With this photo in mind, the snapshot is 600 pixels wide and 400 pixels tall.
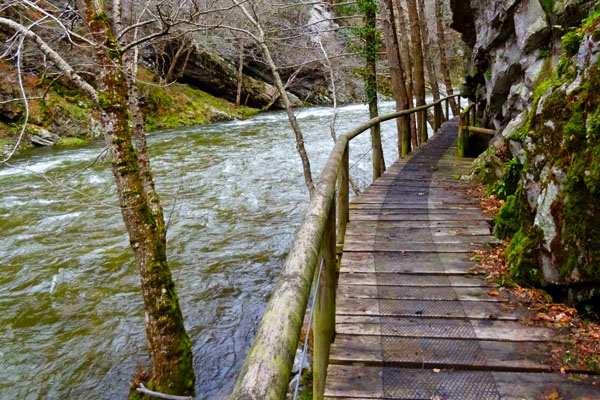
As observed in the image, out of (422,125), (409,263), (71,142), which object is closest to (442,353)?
(409,263)

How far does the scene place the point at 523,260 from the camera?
3.19 metres

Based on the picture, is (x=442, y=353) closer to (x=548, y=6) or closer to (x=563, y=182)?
(x=563, y=182)

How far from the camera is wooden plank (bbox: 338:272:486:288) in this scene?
3363 millimetres

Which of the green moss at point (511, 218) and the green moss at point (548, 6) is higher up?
the green moss at point (548, 6)

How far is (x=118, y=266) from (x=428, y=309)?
5.99 metres

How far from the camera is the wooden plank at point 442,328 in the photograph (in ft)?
8.61

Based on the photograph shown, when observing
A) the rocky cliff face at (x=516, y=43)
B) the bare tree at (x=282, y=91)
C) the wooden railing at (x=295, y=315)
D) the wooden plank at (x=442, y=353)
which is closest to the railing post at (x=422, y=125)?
the rocky cliff face at (x=516, y=43)

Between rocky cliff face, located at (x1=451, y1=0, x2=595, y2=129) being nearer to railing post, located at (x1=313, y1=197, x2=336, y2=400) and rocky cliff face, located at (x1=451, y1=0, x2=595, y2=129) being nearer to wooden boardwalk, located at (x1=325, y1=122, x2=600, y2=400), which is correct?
wooden boardwalk, located at (x1=325, y1=122, x2=600, y2=400)

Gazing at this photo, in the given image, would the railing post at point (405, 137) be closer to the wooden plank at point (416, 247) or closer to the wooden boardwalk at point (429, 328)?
the wooden boardwalk at point (429, 328)

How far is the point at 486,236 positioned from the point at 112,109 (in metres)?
4.01

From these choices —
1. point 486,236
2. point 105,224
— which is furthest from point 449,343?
point 105,224

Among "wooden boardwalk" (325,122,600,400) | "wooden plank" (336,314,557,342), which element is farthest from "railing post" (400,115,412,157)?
"wooden plank" (336,314,557,342)

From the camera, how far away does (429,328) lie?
2766 mm

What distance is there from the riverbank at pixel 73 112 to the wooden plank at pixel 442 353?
1240 cm
